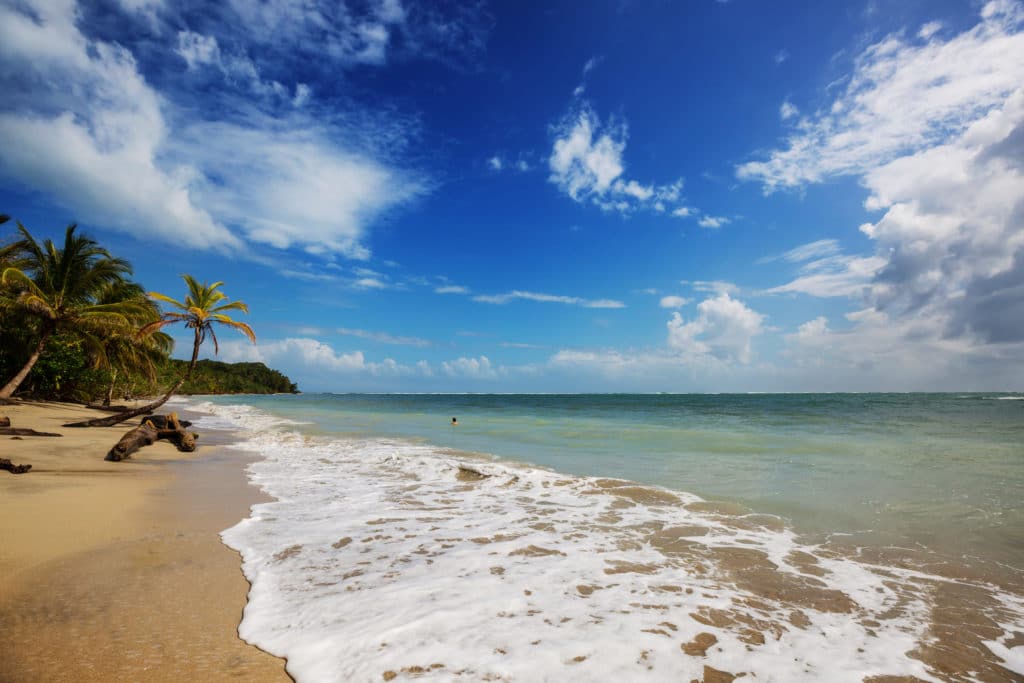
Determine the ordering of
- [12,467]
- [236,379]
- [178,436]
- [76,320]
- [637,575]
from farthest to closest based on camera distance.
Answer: [236,379] < [76,320] < [178,436] < [12,467] < [637,575]

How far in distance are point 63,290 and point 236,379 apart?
121598 millimetres

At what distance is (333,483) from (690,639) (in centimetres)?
806

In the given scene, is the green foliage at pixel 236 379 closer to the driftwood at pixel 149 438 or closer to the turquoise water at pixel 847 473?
the driftwood at pixel 149 438

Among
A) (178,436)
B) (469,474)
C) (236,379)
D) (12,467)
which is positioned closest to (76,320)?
(178,436)

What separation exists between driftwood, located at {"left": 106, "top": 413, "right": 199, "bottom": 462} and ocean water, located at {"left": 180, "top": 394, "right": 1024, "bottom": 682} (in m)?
3.83

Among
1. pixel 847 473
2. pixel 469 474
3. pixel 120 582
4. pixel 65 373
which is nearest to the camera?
pixel 120 582

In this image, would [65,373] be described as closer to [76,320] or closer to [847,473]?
[76,320]

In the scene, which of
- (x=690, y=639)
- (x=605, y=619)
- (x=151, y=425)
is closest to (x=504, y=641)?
(x=605, y=619)

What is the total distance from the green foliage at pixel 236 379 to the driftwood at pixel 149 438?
98.5 m

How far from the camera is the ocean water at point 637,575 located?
10.9 feet

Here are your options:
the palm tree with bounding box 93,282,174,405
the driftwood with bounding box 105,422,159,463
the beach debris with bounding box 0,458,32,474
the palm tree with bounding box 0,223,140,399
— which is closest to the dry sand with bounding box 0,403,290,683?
the beach debris with bounding box 0,458,32,474

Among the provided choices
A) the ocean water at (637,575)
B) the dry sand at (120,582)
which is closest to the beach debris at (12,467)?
the dry sand at (120,582)

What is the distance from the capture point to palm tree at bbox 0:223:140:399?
2031 centimetres

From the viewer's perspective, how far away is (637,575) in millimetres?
4871
